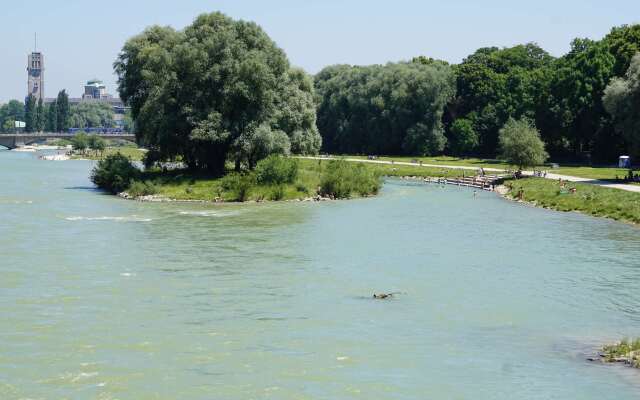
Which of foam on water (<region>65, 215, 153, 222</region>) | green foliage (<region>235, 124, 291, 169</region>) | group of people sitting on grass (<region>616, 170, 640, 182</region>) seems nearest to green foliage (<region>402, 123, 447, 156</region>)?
group of people sitting on grass (<region>616, 170, 640, 182</region>)

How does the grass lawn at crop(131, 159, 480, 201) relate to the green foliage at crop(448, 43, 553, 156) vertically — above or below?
below

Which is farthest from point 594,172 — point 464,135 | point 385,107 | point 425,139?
point 385,107

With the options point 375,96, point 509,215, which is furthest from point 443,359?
point 375,96

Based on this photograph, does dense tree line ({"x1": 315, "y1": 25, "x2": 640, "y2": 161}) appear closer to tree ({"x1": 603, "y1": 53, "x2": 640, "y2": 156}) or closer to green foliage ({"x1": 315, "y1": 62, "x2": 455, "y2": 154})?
green foliage ({"x1": 315, "y1": 62, "x2": 455, "y2": 154})

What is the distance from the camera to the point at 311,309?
34.2 m

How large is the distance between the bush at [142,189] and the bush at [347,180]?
57.0 ft

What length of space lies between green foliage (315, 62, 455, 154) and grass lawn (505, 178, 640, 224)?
58178 millimetres

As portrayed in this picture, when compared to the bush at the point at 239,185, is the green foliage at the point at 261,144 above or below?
above

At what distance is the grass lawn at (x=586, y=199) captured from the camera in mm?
67812

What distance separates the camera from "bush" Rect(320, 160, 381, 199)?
86.6m

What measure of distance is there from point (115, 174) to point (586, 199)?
49786 millimetres

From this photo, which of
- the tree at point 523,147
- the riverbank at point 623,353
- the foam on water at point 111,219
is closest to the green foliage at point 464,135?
the tree at point 523,147

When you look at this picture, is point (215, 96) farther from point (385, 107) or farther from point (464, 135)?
point (385, 107)

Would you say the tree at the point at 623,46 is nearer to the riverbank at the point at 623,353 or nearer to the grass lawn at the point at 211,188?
the grass lawn at the point at 211,188
